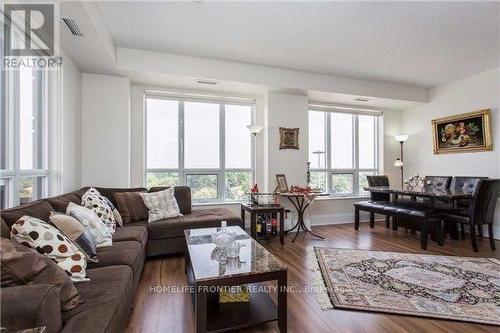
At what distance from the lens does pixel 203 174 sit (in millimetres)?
4445

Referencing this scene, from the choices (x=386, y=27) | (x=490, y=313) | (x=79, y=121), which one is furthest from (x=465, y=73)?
(x=79, y=121)

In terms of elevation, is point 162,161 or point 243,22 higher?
point 243,22

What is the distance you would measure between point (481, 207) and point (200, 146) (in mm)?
4326

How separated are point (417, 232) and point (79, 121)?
573 centimetres

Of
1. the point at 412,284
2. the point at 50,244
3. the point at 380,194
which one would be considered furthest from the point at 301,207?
the point at 50,244

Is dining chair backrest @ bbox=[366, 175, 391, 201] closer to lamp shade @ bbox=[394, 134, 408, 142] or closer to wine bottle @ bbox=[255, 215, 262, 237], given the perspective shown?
lamp shade @ bbox=[394, 134, 408, 142]

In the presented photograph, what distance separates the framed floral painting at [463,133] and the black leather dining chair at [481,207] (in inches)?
39.2

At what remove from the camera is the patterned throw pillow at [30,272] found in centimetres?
111

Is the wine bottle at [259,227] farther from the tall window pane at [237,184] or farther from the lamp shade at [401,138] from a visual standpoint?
the lamp shade at [401,138]

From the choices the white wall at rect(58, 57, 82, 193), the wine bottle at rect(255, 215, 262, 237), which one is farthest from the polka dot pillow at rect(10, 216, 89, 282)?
the wine bottle at rect(255, 215, 262, 237)

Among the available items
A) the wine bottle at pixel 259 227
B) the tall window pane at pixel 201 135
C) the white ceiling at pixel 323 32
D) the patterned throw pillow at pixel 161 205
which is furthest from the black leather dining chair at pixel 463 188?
the patterned throw pillow at pixel 161 205

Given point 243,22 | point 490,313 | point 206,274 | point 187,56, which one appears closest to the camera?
point 206,274

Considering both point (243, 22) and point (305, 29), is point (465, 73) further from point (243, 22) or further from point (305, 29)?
point (243, 22)

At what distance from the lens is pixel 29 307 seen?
98cm
